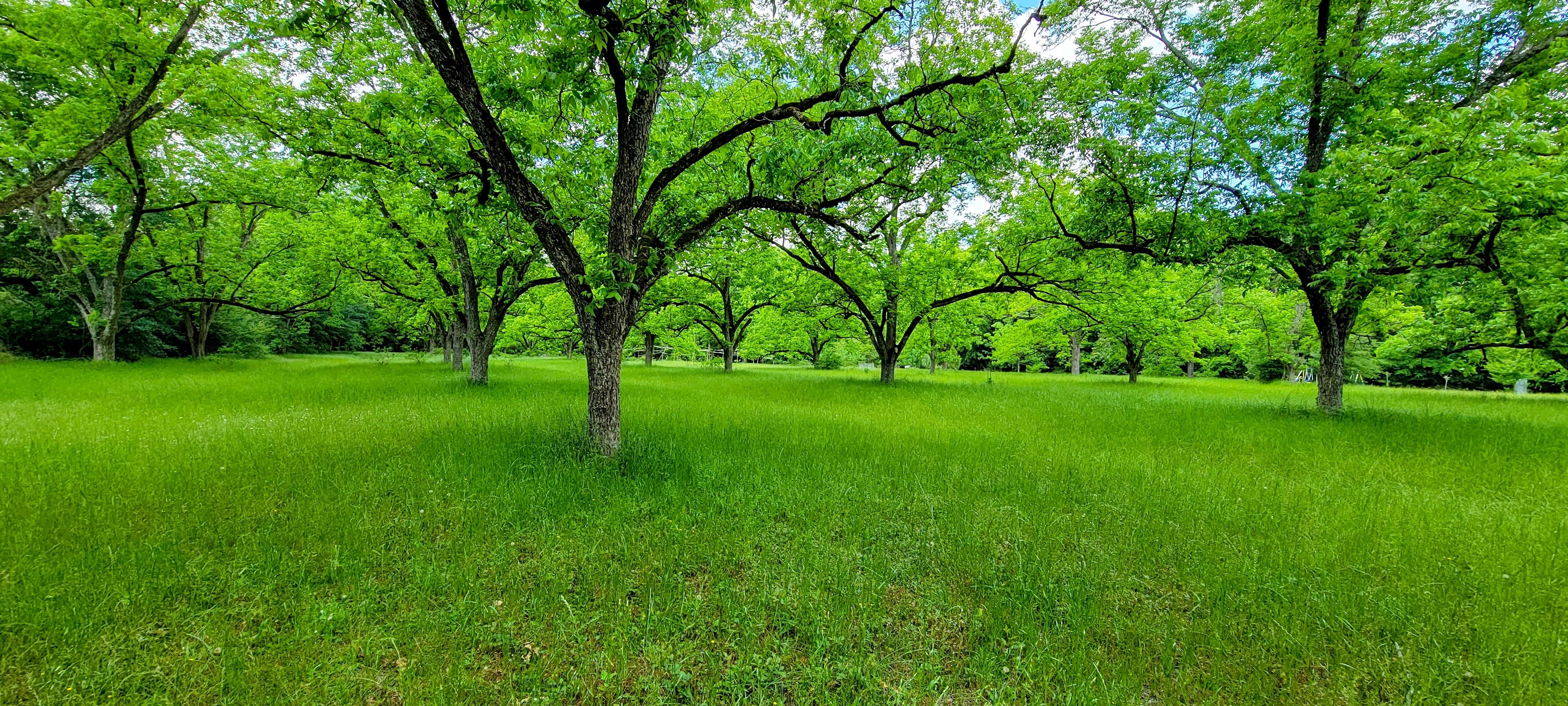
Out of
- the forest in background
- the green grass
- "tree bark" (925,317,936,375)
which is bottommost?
the green grass

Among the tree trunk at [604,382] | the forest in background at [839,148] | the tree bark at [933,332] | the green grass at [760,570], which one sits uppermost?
the forest in background at [839,148]

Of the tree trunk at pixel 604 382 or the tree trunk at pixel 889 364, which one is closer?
the tree trunk at pixel 604 382

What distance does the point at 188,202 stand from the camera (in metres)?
15.2

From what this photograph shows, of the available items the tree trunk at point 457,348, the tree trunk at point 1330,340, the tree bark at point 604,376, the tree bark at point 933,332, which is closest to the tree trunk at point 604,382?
the tree bark at point 604,376

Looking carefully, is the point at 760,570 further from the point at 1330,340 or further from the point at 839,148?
the point at 1330,340

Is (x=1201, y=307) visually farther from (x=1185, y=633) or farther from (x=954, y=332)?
(x=1185, y=633)

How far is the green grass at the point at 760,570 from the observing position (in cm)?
242

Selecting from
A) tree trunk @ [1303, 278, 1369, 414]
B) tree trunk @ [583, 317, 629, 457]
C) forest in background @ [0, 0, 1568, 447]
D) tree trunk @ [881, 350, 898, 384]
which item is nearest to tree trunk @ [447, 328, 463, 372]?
forest in background @ [0, 0, 1568, 447]

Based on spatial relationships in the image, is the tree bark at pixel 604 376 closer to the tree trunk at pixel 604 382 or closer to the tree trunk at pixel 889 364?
the tree trunk at pixel 604 382

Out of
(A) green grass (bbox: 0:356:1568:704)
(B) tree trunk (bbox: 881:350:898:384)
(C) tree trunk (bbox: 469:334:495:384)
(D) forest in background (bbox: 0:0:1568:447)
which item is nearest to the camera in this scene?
(A) green grass (bbox: 0:356:1568:704)

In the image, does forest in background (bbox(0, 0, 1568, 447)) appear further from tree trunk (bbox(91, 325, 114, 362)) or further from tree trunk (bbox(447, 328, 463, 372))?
tree trunk (bbox(447, 328, 463, 372))

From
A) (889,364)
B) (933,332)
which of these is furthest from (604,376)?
(933,332)

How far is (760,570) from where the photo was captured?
347 centimetres

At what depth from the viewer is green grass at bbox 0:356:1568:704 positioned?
2.42 m
